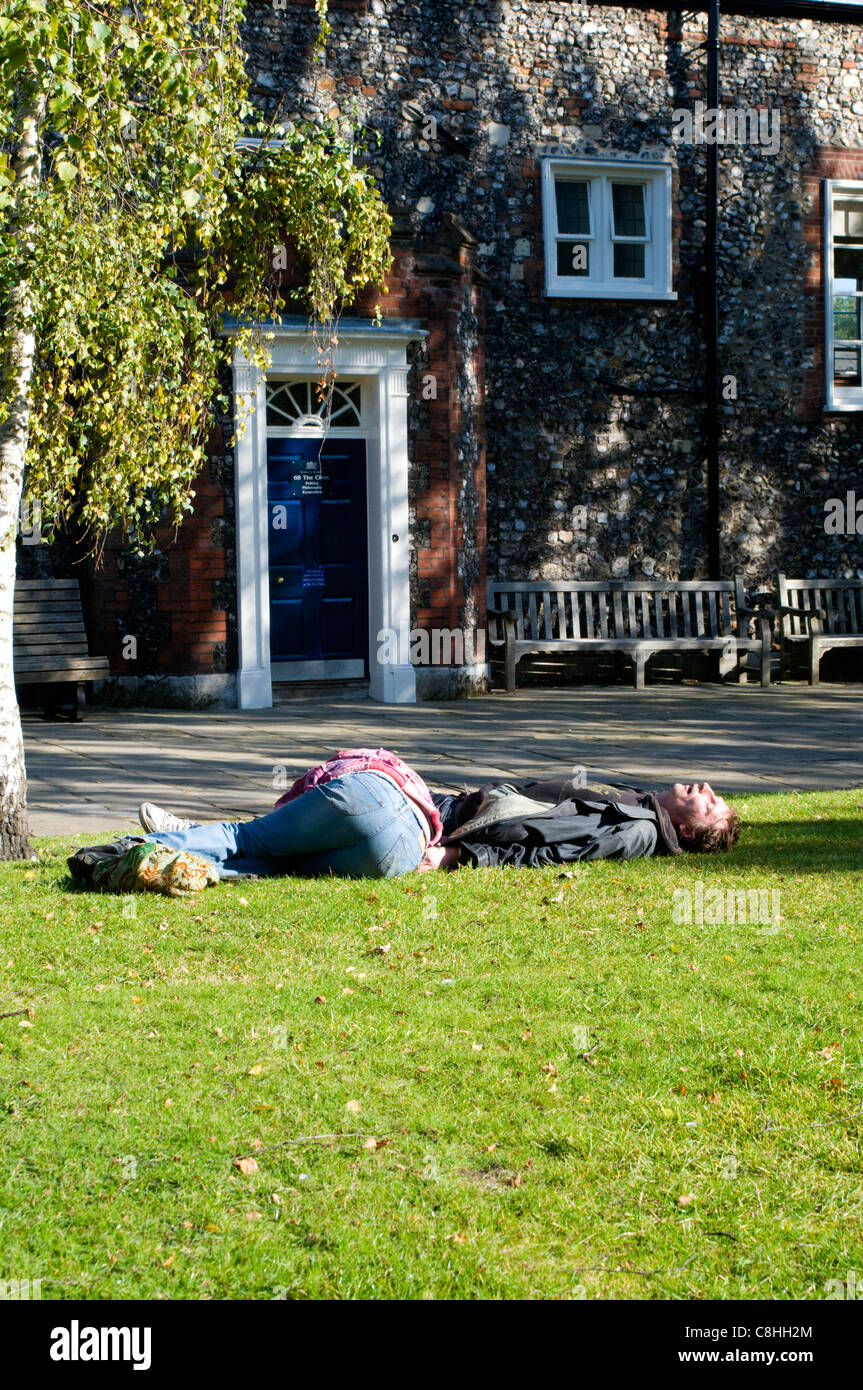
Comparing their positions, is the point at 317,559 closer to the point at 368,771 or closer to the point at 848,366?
the point at 848,366

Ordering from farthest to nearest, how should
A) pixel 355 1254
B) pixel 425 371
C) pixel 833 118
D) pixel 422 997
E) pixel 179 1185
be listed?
pixel 833 118, pixel 425 371, pixel 422 997, pixel 179 1185, pixel 355 1254

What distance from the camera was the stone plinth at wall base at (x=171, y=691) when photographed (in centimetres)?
1293

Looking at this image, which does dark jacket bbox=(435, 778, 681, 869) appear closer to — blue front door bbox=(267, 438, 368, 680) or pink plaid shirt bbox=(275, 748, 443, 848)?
pink plaid shirt bbox=(275, 748, 443, 848)

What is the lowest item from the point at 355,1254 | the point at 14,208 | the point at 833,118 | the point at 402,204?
the point at 355,1254

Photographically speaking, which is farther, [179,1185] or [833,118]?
[833,118]

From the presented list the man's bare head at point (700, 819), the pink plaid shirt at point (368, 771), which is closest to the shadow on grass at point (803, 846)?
the man's bare head at point (700, 819)

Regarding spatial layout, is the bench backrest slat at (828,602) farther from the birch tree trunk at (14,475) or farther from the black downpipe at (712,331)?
the birch tree trunk at (14,475)

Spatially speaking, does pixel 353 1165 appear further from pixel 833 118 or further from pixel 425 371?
pixel 833 118

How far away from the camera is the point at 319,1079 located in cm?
348

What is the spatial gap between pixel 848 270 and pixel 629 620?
19.5 feet

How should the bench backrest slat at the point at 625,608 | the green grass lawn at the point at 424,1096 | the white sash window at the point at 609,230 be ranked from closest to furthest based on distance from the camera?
the green grass lawn at the point at 424,1096, the bench backrest slat at the point at 625,608, the white sash window at the point at 609,230

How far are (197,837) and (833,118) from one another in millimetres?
15309

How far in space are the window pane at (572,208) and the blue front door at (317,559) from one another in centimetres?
464

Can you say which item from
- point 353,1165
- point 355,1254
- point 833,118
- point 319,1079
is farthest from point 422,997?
point 833,118
